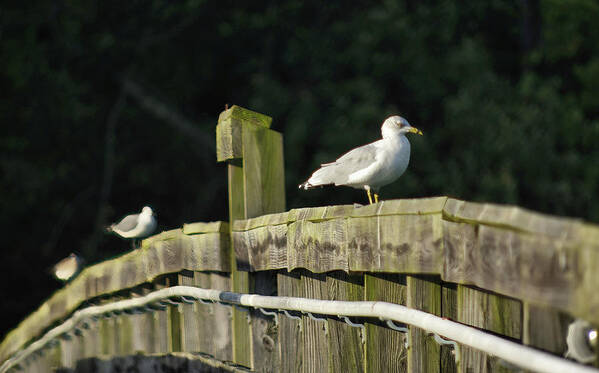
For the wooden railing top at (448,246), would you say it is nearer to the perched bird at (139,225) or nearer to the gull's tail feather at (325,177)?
the gull's tail feather at (325,177)

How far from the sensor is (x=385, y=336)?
2.73 m

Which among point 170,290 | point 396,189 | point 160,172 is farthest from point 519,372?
point 160,172

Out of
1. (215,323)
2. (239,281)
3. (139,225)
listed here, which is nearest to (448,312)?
(239,281)

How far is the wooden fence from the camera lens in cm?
179

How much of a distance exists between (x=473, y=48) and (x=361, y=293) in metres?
10.1

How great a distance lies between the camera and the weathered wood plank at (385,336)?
267 cm

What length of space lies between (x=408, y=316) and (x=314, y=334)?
0.85m

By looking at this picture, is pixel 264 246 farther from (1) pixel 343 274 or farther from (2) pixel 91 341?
(2) pixel 91 341

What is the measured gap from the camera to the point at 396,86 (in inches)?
513

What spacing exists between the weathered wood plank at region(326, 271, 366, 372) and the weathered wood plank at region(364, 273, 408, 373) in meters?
0.08

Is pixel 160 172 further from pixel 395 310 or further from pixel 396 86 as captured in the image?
pixel 395 310

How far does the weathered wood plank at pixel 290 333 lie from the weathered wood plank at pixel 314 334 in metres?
0.04

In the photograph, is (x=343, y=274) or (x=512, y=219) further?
(x=343, y=274)

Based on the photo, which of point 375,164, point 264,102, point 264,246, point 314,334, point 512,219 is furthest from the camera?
point 264,102
